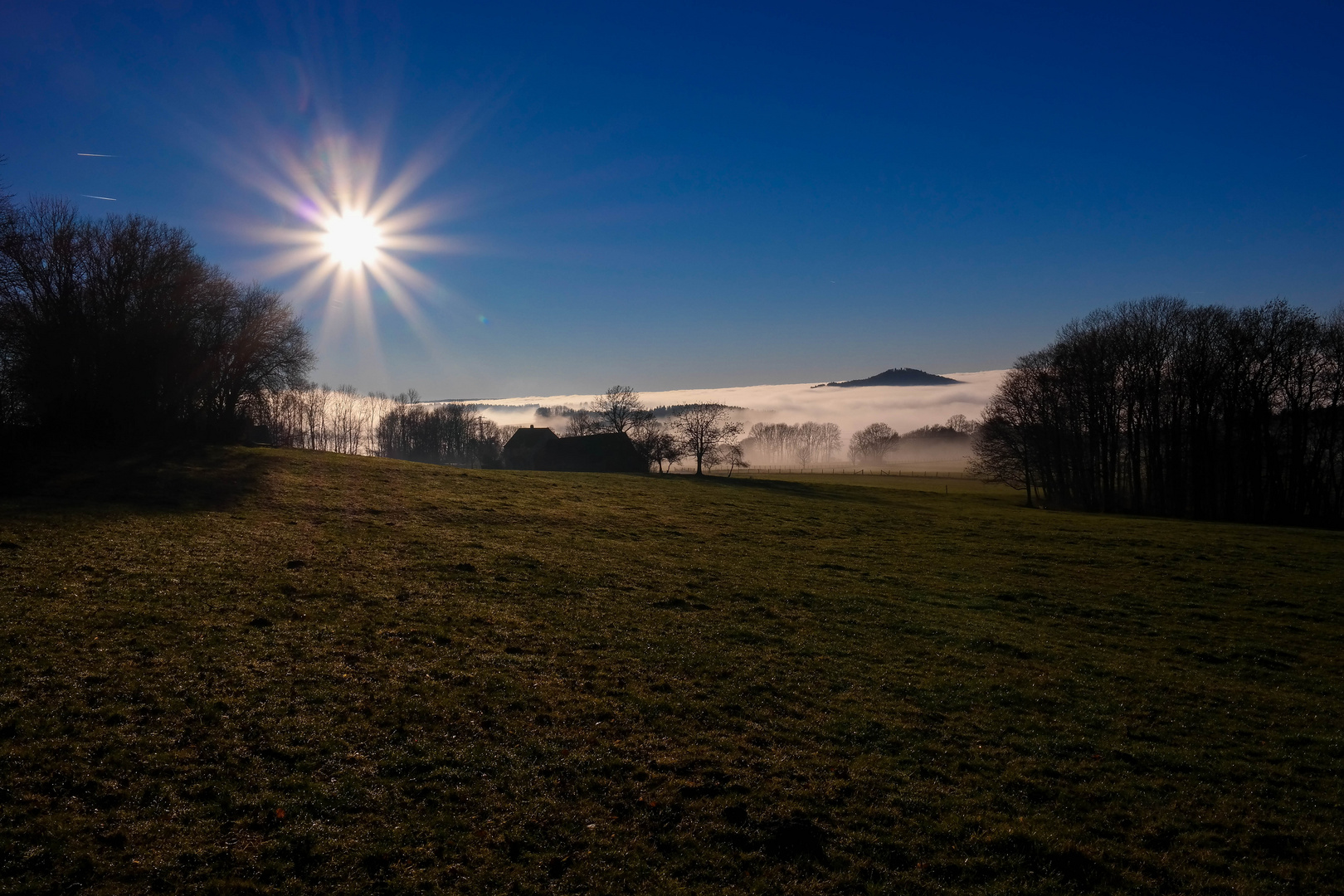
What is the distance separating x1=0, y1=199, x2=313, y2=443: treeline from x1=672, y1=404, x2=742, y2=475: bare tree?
167 ft

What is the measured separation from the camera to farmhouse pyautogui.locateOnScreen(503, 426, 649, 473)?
77.2 metres

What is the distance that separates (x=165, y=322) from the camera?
41625 millimetres

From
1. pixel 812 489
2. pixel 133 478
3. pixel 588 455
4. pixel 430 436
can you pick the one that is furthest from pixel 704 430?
pixel 430 436

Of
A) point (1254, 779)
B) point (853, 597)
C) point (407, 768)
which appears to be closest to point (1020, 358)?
point (853, 597)

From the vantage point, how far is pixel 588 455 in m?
78.2

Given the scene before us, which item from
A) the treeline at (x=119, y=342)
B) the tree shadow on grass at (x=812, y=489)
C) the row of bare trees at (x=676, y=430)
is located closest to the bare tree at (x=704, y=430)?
the row of bare trees at (x=676, y=430)

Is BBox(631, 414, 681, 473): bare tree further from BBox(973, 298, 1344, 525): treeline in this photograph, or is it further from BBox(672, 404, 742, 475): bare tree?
BBox(973, 298, 1344, 525): treeline

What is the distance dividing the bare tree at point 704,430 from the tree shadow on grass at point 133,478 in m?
58.1

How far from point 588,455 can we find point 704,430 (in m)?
17.4

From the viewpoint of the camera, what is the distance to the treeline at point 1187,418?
51.7 metres

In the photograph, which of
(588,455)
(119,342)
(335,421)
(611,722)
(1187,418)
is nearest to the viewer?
(611,722)

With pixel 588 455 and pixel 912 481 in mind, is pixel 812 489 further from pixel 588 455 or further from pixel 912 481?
pixel 912 481

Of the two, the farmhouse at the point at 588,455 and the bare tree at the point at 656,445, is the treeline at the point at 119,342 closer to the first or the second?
the farmhouse at the point at 588,455

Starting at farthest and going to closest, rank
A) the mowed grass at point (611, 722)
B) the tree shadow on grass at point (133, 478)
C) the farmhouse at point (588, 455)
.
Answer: the farmhouse at point (588, 455), the tree shadow on grass at point (133, 478), the mowed grass at point (611, 722)
